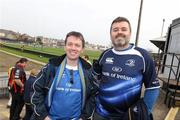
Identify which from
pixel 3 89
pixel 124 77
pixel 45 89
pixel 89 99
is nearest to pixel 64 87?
pixel 45 89

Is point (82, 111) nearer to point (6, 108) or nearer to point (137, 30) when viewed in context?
point (6, 108)

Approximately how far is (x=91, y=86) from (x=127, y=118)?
0.53 meters

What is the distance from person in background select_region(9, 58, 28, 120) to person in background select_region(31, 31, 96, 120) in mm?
5613

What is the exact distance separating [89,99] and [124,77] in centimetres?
48

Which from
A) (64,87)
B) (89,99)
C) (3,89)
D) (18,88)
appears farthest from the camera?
(3,89)

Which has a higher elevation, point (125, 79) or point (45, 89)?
point (125, 79)

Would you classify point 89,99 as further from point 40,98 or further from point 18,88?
point 18,88

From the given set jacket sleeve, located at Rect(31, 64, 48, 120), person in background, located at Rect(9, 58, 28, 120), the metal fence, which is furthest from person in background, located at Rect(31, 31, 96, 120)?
the metal fence

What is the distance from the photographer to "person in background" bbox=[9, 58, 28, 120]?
9.23m

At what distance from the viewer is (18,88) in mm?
9305

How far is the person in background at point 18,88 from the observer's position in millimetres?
9234

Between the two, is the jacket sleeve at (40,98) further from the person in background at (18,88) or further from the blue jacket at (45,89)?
the person in background at (18,88)

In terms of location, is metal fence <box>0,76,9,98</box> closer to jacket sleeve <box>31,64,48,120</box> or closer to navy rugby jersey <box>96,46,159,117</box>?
jacket sleeve <box>31,64,48,120</box>

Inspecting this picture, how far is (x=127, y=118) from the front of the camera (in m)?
3.71
